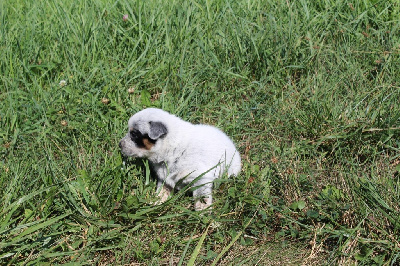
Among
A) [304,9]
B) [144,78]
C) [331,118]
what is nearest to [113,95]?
[144,78]

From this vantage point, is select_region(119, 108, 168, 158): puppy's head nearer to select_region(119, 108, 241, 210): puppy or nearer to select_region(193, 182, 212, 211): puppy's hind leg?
select_region(119, 108, 241, 210): puppy

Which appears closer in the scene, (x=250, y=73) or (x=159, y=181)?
(x=159, y=181)

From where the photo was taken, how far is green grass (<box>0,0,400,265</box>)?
3293 millimetres

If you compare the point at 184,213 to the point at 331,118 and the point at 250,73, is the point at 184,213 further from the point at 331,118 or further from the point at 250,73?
the point at 250,73

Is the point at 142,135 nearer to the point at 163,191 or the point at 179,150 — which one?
the point at 179,150

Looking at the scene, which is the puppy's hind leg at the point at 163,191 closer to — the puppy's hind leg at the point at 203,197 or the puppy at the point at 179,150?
the puppy at the point at 179,150

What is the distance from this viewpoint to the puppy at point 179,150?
12.0 ft

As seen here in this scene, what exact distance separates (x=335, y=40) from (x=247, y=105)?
52.2 inches

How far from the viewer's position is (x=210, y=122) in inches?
A: 179

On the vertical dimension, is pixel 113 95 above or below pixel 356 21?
below

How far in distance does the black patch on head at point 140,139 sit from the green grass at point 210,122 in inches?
9.0

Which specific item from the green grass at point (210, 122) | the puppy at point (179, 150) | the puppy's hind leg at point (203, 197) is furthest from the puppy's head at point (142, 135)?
the puppy's hind leg at point (203, 197)

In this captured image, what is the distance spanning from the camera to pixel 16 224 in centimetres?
337

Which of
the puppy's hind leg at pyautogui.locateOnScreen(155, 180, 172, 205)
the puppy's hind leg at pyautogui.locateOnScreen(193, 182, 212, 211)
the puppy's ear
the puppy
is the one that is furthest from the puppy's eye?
the puppy's hind leg at pyautogui.locateOnScreen(193, 182, 212, 211)
